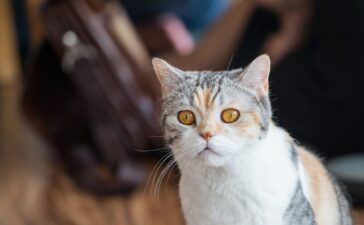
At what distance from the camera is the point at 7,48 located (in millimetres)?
2682

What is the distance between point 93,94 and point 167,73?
3.08 ft

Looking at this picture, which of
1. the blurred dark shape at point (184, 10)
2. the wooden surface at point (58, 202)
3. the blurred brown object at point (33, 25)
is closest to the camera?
the wooden surface at point (58, 202)

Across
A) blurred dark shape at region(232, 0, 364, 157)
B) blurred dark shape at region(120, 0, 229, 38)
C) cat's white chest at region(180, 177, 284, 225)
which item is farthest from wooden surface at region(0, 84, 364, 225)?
cat's white chest at region(180, 177, 284, 225)

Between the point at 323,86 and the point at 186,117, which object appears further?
the point at 323,86

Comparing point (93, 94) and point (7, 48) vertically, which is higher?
point (7, 48)

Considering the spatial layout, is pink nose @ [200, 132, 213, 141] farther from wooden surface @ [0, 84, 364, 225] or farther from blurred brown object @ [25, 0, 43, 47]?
blurred brown object @ [25, 0, 43, 47]

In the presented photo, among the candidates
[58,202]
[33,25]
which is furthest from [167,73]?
[33,25]

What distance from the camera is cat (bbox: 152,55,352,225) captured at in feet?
2.06

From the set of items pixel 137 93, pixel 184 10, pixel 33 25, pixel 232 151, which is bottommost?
pixel 232 151

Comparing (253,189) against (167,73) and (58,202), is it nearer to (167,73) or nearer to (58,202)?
(167,73)

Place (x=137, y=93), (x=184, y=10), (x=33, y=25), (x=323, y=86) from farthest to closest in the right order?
(x=33, y=25)
(x=184, y=10)
(x=137, y=93)
(x=323, y=86)

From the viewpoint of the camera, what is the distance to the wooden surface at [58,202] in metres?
1.48

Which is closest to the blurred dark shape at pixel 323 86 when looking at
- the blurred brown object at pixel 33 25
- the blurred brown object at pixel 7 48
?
the blurred brown object at pixel 33 25

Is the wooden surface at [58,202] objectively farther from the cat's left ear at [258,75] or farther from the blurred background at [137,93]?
the cat's left ear at [258,75]
